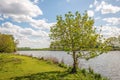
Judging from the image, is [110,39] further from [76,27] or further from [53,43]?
[53,43]

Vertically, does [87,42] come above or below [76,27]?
below

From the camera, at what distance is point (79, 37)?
2725 centimetres

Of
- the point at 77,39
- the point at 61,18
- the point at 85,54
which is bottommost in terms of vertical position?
the point at 85,54

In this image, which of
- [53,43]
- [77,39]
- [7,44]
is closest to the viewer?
[77,39]

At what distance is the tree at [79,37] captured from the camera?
2750cm

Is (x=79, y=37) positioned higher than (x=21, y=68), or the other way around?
(x=79, y=37)

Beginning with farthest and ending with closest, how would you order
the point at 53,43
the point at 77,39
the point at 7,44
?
the point at 7,44
the point at 53,43
the point at 77,39

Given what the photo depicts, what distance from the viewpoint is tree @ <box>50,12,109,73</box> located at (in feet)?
90.2

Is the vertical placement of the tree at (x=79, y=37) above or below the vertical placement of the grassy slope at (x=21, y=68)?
above

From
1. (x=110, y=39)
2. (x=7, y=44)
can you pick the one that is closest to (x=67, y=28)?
(x=110, y=39)

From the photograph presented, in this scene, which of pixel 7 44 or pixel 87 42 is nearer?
pixel 87 42

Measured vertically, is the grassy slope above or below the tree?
below

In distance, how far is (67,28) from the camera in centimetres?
2839

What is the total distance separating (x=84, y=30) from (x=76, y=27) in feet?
3.80
